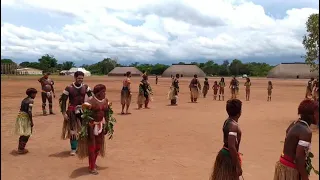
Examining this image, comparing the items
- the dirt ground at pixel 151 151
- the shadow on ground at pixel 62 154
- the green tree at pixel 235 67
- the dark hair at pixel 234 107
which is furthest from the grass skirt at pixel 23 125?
the green tree at pixel 235 67

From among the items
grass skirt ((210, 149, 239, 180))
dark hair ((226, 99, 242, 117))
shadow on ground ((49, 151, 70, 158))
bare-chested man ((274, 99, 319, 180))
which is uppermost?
dark hair ((226, 99, 242, 117))

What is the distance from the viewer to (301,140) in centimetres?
373

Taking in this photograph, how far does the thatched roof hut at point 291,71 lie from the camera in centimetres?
9138

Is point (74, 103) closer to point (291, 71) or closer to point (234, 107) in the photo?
point (234, 107)

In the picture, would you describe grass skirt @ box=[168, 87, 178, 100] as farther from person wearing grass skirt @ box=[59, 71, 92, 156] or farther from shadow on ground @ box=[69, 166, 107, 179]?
shadow on ground @ box=[69, 166, 107, 179]

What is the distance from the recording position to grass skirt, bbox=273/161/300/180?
13.0ft

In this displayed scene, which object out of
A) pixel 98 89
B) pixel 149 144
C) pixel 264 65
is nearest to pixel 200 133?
pixel 149 144

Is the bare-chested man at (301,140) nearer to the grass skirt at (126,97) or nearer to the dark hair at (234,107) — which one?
the dark hair at (234,107)

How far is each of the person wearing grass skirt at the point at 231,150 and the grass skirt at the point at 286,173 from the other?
443 mm

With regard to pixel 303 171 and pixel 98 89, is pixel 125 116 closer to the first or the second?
pixel 98 89

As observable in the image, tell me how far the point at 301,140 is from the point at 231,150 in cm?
76

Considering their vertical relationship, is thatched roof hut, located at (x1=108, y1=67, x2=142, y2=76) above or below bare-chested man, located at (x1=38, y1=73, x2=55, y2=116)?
above

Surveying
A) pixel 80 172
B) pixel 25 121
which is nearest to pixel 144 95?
pixel 25 121

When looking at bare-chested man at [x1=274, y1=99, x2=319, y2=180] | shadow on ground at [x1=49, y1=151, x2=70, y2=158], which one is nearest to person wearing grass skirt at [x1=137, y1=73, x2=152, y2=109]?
shadow on ground at [x1=49, y1=151, x2=70, y2=158]
